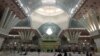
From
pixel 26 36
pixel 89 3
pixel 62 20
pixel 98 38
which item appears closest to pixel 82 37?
pixel 62 20

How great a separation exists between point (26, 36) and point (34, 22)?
8.62m

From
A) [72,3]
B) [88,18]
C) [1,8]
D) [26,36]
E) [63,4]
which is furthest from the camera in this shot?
[26,36]

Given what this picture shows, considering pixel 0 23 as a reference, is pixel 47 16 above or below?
above

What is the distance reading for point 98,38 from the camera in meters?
23.4

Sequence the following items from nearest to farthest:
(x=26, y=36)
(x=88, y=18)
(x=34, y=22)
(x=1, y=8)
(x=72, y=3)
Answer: (x=1, y=8)
(x=88, y=18)
(x=72, y=3)
(x=26, y=36)
(x=34, y=22)

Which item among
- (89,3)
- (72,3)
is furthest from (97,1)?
(72,3)

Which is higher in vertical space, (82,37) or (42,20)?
(42,20)

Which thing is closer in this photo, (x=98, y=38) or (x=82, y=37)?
(x=98, y=38)

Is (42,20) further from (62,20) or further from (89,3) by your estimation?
(89,3)

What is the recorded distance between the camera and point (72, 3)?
29.2 meters

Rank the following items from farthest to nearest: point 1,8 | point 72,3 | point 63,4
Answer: point 63,4 → point 72,3 → point 1,8

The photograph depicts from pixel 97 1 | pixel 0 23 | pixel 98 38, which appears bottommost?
pixel 98 38

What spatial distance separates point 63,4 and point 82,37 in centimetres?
1093

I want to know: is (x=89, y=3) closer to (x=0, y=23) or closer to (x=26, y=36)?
(x=0, y=23)
